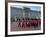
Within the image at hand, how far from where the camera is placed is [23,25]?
1.75 meters

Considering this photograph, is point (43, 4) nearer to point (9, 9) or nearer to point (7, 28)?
point (9, 9)

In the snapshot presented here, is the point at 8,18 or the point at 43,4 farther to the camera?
the point at 43,4

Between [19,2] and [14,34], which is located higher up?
[19,2]

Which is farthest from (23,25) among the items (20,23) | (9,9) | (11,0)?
(11,0)

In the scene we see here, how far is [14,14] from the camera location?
5.64 feet

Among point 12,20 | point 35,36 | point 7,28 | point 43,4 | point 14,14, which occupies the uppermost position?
point 43,4

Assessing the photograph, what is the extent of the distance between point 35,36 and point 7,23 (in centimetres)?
60

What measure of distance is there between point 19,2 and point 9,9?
236 millimetres

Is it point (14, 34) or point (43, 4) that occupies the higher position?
point (43, 4)
